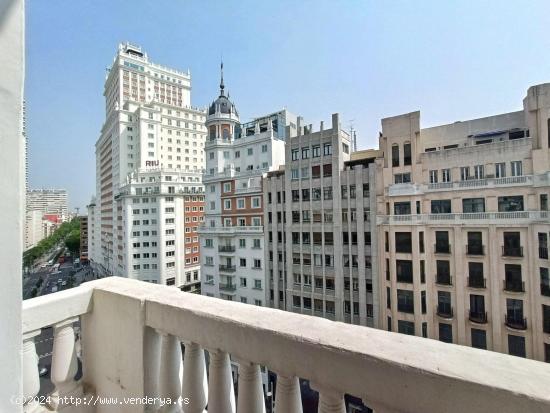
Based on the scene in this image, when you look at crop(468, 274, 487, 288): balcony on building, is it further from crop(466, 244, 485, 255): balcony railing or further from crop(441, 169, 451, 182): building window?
crop(441, 169, 451, 182): building window

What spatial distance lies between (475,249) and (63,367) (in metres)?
22.3

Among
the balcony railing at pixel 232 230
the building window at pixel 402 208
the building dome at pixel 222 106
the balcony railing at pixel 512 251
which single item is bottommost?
the balcony railing at pixel 512 251

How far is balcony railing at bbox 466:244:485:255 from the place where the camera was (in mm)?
18188

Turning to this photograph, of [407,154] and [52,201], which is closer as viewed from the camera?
[407,154]

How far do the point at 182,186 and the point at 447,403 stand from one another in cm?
5160

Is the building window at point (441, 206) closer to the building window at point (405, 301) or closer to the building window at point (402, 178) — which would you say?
the building window at point (402, 178)

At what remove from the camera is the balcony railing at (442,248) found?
19139 millimetres

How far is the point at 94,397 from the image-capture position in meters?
2.23

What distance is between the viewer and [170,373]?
1.89 metres

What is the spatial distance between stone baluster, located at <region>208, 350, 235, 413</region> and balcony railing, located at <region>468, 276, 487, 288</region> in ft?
71.9

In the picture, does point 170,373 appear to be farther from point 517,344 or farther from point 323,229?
point 517,344

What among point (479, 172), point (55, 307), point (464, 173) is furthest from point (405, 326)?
point (55, 307)

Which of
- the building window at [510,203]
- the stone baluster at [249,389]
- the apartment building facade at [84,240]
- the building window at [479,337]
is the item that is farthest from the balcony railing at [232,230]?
the apartment building facade at [84,240]

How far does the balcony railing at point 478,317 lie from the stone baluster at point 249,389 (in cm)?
2226
